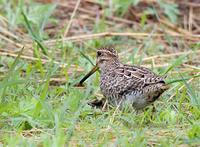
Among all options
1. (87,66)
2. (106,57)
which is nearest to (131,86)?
(106,57)

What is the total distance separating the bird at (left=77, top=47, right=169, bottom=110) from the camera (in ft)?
22.1

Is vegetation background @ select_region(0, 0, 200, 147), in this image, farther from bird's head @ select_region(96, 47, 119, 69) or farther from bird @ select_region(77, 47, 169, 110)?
bird's head @ select_region(96, 47, 119, 69)

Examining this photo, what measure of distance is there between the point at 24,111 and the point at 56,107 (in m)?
0.35

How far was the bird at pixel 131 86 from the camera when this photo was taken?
6.75m

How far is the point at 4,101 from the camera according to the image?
6.70 meters

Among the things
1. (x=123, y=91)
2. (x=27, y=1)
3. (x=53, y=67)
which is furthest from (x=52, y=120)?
(x=27, y=1)

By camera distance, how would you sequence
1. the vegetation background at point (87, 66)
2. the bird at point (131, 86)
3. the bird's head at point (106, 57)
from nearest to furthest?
the vegetation background at point (87, 66) → the bird at point (131, 86) → the bird's head at point (106, 57)

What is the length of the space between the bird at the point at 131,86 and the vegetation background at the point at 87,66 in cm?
12

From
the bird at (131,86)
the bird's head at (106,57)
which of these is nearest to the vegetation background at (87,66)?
the bird at (131,86)

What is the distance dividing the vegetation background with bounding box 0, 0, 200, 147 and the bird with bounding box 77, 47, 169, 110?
4.8 inches

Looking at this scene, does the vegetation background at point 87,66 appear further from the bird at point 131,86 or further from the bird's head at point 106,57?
the bird's head at point 106,57

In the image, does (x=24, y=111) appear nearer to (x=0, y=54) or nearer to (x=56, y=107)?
(x=56, y=107)

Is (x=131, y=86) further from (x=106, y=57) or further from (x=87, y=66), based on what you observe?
(x=87, y=66)

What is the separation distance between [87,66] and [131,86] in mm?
1444
